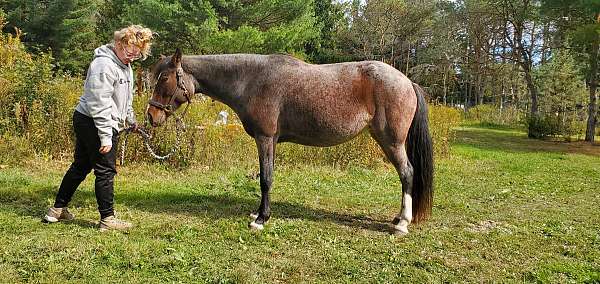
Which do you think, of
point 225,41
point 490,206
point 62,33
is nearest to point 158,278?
point 490,206

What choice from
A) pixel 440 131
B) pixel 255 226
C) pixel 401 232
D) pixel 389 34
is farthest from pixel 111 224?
pixel 389 34

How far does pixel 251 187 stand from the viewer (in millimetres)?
6293

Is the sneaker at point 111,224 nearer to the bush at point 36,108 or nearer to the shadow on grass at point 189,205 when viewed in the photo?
the shadow on grass at point 189,205

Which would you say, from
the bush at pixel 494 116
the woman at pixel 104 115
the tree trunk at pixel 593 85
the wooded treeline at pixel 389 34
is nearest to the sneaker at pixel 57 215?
the woman at pixel 104 115

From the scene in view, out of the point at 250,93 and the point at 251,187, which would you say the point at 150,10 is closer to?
the point at 251,187

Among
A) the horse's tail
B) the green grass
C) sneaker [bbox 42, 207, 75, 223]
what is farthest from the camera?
Answer: the horse's tail

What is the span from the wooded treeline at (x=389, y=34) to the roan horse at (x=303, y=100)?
9.41 meters

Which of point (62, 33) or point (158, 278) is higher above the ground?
point (62, 33)

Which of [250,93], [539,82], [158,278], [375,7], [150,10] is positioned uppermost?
[375,7]

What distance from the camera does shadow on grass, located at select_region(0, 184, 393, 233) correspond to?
15.9 ft

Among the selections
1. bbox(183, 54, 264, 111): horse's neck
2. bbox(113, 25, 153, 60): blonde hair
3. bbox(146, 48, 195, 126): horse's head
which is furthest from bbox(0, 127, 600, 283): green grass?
bbox(113, 25, 153, 60): blonde hair

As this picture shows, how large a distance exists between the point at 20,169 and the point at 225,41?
34.6 feet

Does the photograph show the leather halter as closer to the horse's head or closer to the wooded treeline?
the horse's head

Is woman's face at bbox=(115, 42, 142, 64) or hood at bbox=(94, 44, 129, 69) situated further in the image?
woman's face at bbox=(115, 42, 142, 64)
